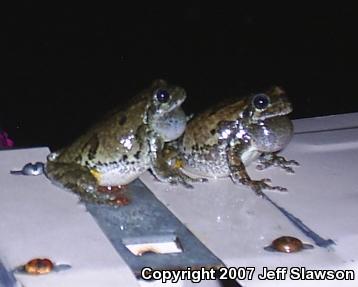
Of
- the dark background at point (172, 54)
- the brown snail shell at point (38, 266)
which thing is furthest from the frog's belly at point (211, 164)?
the dark background at point (172, 54)

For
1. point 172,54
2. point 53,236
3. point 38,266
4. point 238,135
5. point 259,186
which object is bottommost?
point 38,266

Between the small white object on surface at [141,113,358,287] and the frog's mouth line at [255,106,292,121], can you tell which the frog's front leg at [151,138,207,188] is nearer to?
the small white object on surface at [141,113,358,287]

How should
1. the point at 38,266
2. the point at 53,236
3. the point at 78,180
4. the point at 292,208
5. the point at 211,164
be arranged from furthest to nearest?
1. the point at 211,164
2. the point at 78,180
3. the point at 292,208
4. the point at 53,236
5. the point at 38,266

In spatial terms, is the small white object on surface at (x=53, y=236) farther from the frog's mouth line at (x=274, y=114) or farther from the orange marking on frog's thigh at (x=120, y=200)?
the frog's mouth line at (x=274, y=114)

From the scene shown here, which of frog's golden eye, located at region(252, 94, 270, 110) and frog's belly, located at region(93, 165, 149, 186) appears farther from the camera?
frog's golden eye, located at region(252, 94, 270, 110)

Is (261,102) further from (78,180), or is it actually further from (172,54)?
(172,54)

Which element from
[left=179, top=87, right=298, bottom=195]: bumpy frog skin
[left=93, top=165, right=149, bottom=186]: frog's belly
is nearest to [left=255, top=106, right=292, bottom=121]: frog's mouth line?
[left=179, top=87, right=298, bottom=195]: bumpy frog skin

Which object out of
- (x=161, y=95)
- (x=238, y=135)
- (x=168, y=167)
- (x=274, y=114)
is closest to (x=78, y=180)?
(x=168, y=167)

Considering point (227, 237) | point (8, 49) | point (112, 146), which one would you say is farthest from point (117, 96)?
point (227, 237)
